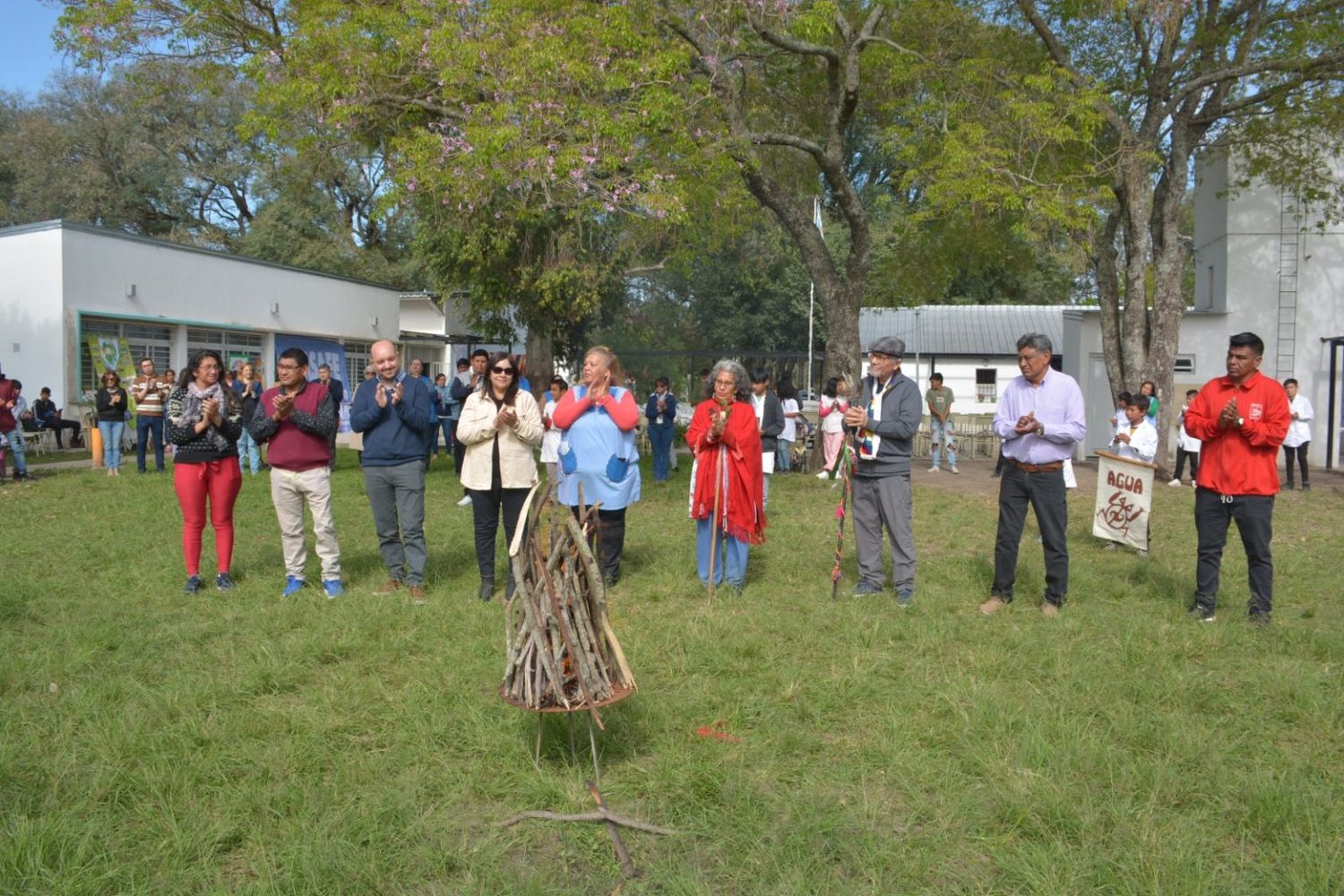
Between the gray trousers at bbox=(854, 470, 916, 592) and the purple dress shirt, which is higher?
the purple dress shirt

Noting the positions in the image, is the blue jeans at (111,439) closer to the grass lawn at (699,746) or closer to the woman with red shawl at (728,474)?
the grass lawn at (699,746)

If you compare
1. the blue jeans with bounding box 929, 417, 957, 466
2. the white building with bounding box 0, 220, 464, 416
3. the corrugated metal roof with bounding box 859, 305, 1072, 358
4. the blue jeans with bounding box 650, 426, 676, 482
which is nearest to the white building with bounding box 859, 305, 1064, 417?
the corrugated metal roof with bounding box 859, 305, 1072, 358

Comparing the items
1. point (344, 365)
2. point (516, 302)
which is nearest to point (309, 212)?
point (344, 365)

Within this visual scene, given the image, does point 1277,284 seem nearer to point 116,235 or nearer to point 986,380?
point 986,380

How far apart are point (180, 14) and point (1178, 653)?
13.9m

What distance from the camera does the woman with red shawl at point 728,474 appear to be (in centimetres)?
726

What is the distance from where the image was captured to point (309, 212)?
34906mm

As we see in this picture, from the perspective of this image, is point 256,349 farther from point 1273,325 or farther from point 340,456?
point 1273,325

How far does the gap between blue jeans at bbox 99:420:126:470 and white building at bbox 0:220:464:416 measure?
6.27 m

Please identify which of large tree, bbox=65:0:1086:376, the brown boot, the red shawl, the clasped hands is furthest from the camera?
large tree, bbox=65:0:1086:376

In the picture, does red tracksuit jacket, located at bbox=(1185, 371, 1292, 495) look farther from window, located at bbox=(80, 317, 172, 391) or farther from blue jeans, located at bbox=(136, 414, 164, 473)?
window, located at bbox=(80, 317, 172, 391)

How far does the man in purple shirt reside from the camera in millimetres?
6602

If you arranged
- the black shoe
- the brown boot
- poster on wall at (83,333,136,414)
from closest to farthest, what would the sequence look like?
the black shoe, the brown boot, poster on wall at (83,333,136,414)

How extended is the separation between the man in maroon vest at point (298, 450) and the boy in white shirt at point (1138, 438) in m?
7.55
